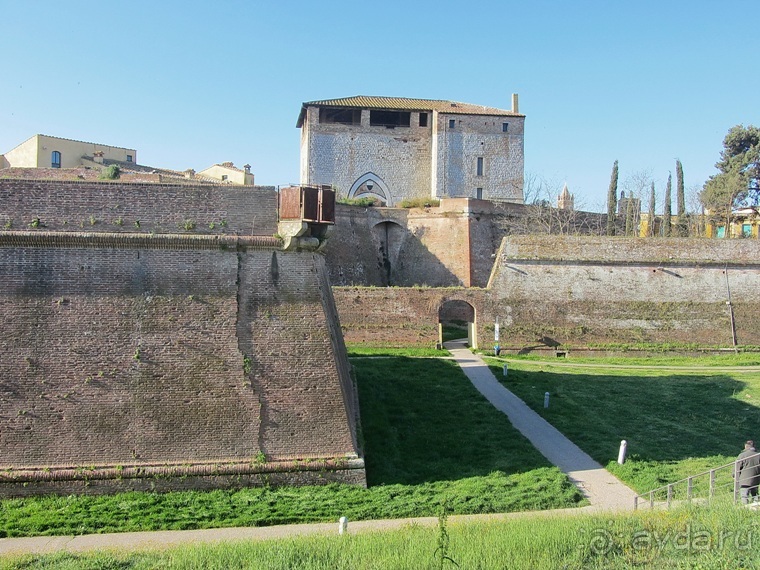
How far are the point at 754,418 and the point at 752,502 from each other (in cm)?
862

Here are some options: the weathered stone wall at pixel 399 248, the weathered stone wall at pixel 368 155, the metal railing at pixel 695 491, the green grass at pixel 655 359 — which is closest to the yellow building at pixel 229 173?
the weathered stone wall at pixel 368 155

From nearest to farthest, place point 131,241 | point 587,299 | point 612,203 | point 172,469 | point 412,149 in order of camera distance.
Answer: point 172,469
point 131,241
point 587,299
point 612,203
point 412,149

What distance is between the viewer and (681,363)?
2678 centimetres

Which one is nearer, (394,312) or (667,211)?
(394,312)

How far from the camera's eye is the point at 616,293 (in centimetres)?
2841

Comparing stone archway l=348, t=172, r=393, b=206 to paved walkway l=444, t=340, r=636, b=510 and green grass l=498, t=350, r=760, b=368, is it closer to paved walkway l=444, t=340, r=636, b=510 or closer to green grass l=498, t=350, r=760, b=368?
green grass l=498, t=350, r=760, b=368

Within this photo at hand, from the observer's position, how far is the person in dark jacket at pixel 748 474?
423 inches

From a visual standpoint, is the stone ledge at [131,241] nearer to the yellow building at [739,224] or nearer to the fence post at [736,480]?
the fence post at [736,480]

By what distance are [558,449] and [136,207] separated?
10.3 m

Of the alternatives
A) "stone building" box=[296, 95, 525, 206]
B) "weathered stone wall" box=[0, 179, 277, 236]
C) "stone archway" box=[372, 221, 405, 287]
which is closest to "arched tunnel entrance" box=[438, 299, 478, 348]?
"stone archway" box=[372, 221, 405, 287]

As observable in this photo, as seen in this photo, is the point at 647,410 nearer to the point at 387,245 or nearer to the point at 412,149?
the point at 387,245

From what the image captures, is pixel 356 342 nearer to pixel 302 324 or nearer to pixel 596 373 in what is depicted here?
pixel 596 373

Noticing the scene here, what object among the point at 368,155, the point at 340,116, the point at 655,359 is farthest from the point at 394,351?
the point at 340,116

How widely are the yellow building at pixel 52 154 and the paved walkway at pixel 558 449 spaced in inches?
1114
